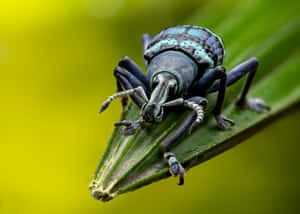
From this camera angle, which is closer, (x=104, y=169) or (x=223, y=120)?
(x=104, y=169)

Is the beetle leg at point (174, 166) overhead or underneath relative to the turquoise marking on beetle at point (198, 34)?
underneath

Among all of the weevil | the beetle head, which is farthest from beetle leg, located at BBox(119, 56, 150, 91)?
the beetle head

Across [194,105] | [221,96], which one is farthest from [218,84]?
[194,105]

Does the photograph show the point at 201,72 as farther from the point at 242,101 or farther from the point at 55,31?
the point at 55,31

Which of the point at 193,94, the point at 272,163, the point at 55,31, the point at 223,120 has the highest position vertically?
the point at 55,31

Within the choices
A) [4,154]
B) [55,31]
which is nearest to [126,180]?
[4,154]

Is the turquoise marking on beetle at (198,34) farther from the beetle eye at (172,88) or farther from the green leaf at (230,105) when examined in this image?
the beetle eye at (172,88)

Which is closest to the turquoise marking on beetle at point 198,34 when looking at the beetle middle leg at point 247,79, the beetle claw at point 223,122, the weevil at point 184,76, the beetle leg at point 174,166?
the weevil at point 184,76
